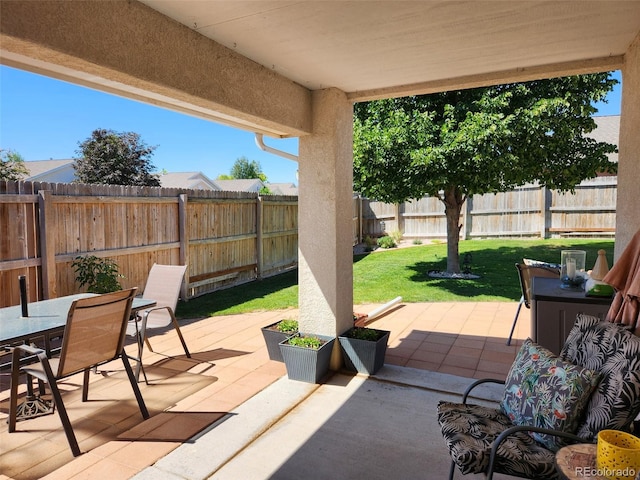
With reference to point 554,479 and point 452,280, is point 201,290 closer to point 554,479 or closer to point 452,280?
point 452,280

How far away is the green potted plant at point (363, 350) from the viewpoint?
3801 mm

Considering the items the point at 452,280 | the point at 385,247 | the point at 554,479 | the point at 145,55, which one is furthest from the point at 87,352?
the point at 385,247

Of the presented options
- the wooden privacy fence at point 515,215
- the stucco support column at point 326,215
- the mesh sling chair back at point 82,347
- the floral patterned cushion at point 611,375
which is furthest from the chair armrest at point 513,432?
the wooden privacy fence at point 515,215

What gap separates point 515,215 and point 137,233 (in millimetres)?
11254

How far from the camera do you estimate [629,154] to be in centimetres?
292

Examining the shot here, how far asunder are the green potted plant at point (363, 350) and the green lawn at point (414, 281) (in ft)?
8.78

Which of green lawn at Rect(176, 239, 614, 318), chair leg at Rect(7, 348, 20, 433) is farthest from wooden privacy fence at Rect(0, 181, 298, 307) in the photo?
chair leg at Rect(7, 348, 20, 433)

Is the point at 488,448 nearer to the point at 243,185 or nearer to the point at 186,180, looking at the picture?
the point at 186,180

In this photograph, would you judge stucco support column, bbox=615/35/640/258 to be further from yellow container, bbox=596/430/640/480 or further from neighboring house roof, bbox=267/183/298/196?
neighboring house roof, bbox=267/183/298/196

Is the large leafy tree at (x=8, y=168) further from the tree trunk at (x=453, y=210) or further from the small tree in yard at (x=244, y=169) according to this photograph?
the small tree in yard at (x=244, y=169)

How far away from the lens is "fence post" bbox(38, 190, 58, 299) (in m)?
4.91

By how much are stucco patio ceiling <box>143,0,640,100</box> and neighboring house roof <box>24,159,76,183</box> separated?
68.5ft

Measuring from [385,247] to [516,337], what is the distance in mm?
8503

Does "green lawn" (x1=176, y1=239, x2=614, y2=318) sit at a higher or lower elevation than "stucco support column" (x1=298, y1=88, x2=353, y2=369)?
lower
